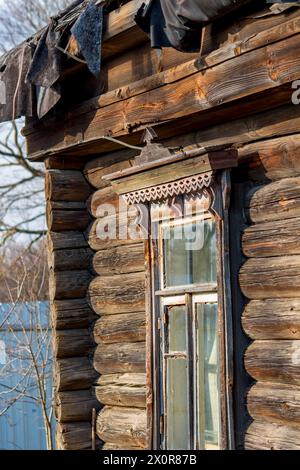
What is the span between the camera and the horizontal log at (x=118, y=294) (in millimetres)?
7359

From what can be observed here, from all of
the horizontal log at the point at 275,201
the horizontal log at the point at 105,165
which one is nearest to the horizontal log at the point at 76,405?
the horizontal log at the point at 105,165

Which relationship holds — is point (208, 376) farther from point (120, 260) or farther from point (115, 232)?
point (115, 232)

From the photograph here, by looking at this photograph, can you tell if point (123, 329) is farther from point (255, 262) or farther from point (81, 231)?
point (255, 262)

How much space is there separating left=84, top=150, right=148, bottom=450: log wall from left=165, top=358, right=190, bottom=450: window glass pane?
35 cm

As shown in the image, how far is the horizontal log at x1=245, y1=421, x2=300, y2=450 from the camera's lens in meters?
5.75

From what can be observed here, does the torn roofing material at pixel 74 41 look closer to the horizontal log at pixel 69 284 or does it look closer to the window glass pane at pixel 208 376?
the horizontal log at pixel 69 284

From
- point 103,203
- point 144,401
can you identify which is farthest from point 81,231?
point 144,401

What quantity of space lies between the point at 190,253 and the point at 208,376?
842mm

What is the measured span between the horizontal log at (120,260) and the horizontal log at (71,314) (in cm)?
32

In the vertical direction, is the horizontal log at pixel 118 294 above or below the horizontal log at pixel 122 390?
above

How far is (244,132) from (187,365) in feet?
5.20

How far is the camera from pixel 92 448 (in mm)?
7820

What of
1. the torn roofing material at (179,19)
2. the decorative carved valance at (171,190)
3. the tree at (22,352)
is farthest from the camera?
the tree at (22,352)

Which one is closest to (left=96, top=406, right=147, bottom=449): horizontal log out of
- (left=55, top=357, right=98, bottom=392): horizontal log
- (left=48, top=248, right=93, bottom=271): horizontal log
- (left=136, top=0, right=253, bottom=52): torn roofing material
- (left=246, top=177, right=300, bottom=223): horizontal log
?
(left=55, top=357, right=98, bottom=392): horizontal log
